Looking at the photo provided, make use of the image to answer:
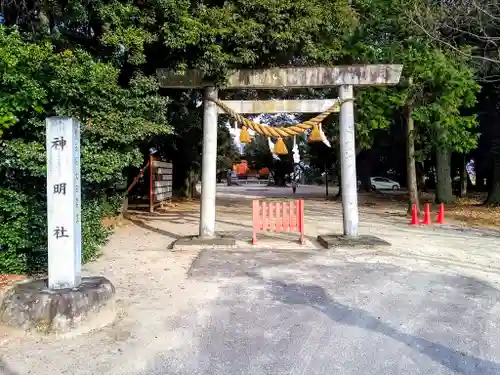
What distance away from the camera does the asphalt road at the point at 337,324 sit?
166 inches

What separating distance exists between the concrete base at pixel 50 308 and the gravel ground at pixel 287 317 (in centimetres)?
15

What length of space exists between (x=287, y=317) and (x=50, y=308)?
2567 millimetres

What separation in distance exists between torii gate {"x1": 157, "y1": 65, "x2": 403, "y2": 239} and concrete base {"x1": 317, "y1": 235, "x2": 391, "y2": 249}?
0.57 ft

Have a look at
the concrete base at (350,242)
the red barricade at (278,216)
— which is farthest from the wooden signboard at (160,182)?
the concrete base at (350,242)

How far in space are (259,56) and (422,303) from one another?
233 inches

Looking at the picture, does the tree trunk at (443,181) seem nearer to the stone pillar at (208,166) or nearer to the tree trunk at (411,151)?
the tree trunk at (411,151)

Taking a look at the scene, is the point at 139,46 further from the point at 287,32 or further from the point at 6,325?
the point at 6,325

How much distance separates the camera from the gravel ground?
4.25m

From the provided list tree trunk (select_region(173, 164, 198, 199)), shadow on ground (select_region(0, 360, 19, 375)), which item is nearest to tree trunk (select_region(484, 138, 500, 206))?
tree trunk (select_region(173, 164, 198, 199))

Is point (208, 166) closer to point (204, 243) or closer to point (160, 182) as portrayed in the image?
point (204, 243)

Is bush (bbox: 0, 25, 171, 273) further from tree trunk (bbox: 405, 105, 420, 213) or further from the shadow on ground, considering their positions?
tree trunk (bbox: 405, 105, 420, 213)

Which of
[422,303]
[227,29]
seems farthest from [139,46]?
[422,303]

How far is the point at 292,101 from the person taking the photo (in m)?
10.3

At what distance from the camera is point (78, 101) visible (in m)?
7.44
